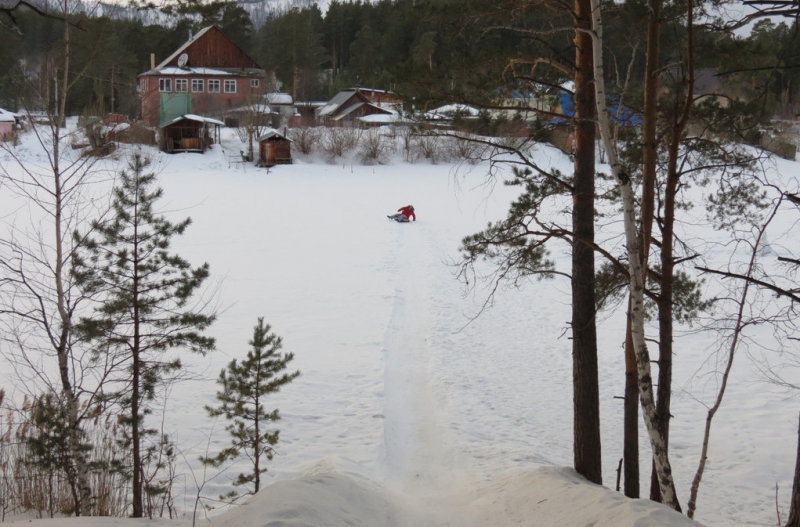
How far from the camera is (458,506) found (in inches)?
301

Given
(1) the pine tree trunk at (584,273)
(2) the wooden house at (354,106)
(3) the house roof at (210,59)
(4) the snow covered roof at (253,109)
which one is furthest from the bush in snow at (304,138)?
(1) the pine tree trunk at (584,273)

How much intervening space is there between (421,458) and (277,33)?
5196cm

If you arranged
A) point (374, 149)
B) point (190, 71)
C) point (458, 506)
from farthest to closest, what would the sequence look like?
point (190, 71) → point (374, 149) → point (458, 506)

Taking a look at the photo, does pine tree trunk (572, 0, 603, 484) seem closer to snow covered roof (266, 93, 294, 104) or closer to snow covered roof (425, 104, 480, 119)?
snow covered roof (425, 104, 480, 119)

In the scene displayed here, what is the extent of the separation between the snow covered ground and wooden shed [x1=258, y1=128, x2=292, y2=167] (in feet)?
68.3

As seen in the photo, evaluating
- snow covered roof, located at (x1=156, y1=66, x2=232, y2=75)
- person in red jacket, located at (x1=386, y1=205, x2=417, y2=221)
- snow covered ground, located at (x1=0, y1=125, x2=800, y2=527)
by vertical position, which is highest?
snow covered roof, located at (x1=156, y1=66, x2=232, y2=75)

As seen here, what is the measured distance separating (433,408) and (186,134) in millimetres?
38109

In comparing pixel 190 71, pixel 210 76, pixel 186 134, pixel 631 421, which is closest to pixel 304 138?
pixel 186 134

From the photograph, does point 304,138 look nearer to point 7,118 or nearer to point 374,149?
point 374,149

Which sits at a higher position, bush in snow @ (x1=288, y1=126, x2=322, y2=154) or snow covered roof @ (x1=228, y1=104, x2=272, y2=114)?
snow covered roof @ (x1=228, y1=104, x2=272, y2=114)

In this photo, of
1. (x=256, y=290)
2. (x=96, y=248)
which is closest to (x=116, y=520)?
(x=96, y=248)

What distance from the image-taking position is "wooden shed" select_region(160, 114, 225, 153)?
43.7 meters

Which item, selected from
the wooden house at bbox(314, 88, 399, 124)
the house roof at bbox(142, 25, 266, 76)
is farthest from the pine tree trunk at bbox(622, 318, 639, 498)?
the house roof at bbox(142, 25, 266, 76)

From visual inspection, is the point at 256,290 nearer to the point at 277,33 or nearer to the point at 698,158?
the point at 698,158
